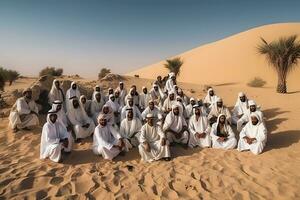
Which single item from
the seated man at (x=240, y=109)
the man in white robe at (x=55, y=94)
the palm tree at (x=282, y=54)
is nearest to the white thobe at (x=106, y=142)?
the man in white robe at (x=55, y=94)

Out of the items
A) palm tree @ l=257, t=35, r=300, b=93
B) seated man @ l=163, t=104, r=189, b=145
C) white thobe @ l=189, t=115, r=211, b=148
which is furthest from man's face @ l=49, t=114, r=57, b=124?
palm tree @ l=257, t=35, r=300, b=93

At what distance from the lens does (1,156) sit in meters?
6.67

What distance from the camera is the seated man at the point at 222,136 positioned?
24.9 feet

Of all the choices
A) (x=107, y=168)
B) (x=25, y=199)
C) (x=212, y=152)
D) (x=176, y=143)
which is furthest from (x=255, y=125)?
(x=25, y=199)

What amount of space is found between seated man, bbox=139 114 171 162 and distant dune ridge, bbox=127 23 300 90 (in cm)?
2162

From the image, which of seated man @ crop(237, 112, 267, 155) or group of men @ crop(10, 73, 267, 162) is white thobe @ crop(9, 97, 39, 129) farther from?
seated man @ crop(237, 112, 267, 155)

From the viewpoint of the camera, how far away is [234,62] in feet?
121

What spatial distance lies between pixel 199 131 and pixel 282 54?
8906mm

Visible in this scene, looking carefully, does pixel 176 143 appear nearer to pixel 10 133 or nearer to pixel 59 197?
pixel 59 197

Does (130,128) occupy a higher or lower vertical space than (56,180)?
higher

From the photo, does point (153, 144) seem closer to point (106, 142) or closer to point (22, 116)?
point (106, 142)

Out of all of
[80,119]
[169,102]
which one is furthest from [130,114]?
[169,102]

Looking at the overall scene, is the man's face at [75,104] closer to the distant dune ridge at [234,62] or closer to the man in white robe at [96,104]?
the man in white robe at [96,104]

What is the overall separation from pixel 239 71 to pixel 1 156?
30429mm
